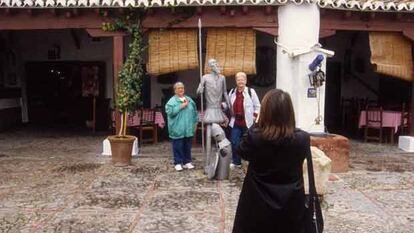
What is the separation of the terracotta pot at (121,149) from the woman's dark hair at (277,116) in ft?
18.3

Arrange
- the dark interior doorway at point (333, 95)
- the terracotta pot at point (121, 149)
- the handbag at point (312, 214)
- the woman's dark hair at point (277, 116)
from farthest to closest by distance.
A: the dark interior doorway at point (333, 95), the terracotta pot at point (121, 149), the handbag at point (312, 214), the woman's dark hair at point (277, 116)

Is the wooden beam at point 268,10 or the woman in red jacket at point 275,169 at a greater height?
the wooden beam at point 268,10

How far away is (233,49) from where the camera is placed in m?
9.34

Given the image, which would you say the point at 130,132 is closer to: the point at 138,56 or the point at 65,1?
the point at 138,56

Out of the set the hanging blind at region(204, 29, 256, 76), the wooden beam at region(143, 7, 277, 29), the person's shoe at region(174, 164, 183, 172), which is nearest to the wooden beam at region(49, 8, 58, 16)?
the wooden beam at region(143, 7, 277, 29)

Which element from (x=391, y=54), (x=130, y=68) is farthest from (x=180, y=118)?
(x=391, y=54)

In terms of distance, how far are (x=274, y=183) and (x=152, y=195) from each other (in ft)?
11.8

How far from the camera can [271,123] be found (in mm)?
2799

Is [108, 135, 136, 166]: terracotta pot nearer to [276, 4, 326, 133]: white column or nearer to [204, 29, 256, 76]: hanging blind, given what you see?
[204, 29, 256, 76]: hanging blind

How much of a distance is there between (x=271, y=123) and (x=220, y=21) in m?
6.56

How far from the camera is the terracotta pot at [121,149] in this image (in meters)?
8.09

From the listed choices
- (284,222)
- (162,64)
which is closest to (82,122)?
(162,64)

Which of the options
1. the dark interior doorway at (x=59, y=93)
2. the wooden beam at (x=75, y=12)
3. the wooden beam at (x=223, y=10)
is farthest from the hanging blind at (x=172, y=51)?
the dark interior doorway at (x=59, y=93)

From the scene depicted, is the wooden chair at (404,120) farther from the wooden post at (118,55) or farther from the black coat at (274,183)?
the black coat at (274,183)
